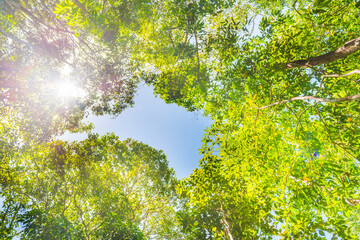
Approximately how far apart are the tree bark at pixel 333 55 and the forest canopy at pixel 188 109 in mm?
32

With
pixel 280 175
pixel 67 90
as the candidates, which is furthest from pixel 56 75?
pixel 280 175

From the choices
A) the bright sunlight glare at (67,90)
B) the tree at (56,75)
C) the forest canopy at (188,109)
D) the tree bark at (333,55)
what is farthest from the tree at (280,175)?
the bright sunlight glare at (67,90)

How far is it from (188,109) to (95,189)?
395 inches

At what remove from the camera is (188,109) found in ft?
38.8

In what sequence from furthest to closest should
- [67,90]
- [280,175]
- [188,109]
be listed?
1. [67,90]
2. [188,109]
3. [280,175]

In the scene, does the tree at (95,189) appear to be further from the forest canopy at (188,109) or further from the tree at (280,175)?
the tree at (280,175)

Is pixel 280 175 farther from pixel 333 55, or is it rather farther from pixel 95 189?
pixel 95 189

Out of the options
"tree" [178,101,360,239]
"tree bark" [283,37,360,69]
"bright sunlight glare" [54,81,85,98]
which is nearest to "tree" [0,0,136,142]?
"bright sunlight glare" [54,81,85,98]

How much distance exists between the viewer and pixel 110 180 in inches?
577

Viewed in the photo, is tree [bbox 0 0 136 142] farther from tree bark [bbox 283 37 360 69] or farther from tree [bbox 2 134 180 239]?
tree bark [bbox 283 37 360 69]

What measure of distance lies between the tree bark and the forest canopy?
32 millimetres

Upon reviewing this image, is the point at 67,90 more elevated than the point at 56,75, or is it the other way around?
the point at 56,75

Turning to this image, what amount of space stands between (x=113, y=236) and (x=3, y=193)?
8249 mm

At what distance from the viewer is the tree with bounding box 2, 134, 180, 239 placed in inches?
364
